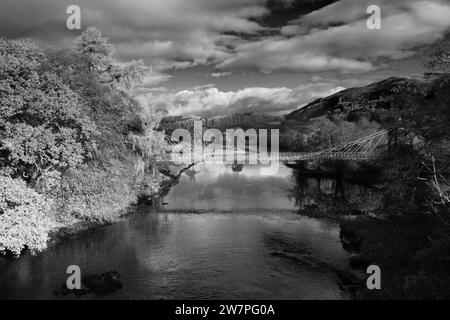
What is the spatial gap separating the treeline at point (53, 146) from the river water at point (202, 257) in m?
1.95

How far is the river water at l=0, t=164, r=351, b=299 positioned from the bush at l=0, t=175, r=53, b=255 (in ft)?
7.82

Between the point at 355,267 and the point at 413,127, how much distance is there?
10571mm

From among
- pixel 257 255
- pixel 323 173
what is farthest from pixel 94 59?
pixel 323 173

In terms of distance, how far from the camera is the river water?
973 inches

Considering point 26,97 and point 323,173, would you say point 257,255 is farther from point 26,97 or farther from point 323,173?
point 323,173

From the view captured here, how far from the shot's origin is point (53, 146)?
27234 millimetres

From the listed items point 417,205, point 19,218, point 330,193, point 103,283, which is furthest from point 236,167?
point 19,218

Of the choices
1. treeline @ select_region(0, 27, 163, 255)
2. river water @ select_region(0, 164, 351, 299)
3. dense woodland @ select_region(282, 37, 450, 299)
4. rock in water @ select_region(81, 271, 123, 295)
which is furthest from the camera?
treeline @ select_region(0, 27, 163, 255)

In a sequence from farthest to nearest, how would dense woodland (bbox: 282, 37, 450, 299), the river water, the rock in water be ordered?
the river water, the rock in water, dense woodland (bbox: 282, 37, 450, 299)

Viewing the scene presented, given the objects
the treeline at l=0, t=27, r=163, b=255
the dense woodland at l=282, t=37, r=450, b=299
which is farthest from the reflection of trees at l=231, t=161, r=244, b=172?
the dense woodland at l=282, t=37, r=450, b=299

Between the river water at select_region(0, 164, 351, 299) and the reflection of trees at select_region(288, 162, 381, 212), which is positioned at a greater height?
the reflection of trees at select_region(288, 162, 381, 212)

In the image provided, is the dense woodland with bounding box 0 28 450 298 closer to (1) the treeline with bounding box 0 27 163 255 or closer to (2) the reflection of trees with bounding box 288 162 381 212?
(1) the treeline with bounding box 0 27 163 255

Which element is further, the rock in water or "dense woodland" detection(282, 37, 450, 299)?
the rock in water
